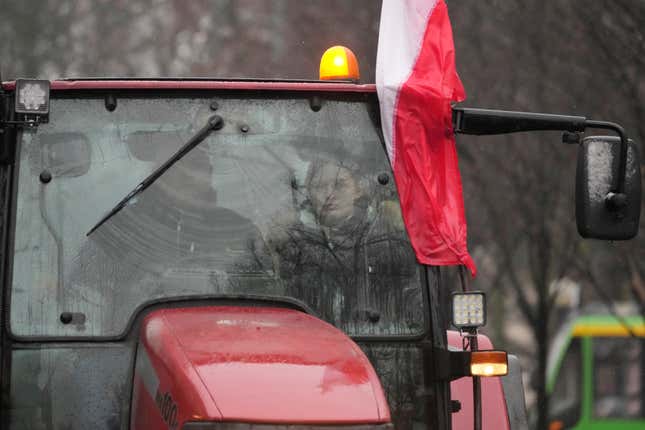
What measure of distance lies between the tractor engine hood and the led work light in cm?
69

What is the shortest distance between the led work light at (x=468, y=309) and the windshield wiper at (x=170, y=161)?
113 centimetres

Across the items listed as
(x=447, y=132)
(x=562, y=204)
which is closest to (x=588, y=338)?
(x=562, y=204)

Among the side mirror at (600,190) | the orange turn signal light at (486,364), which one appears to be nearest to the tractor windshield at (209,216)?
the orange turn signal light at (486,364)

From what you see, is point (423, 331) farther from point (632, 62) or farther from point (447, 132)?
point (632, 62)

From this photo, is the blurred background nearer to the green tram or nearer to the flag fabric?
the green tram

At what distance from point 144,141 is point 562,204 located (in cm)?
Result: 1172

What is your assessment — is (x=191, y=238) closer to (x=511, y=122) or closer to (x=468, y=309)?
(x=468, y=309)

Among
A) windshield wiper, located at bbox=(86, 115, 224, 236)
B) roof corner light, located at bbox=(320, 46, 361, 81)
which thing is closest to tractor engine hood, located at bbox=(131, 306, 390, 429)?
windshield wiper, located at bbox=(86, 115, 224, 236)

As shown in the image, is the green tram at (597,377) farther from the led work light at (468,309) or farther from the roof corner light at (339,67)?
the led work light at (468,309)

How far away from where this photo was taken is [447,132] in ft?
19.7

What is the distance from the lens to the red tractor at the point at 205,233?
550 cm

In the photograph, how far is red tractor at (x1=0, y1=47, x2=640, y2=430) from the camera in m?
5.50

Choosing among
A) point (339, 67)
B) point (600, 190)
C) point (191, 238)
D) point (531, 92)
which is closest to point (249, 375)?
point (191, 238)

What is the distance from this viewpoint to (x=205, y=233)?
5.73 metres
